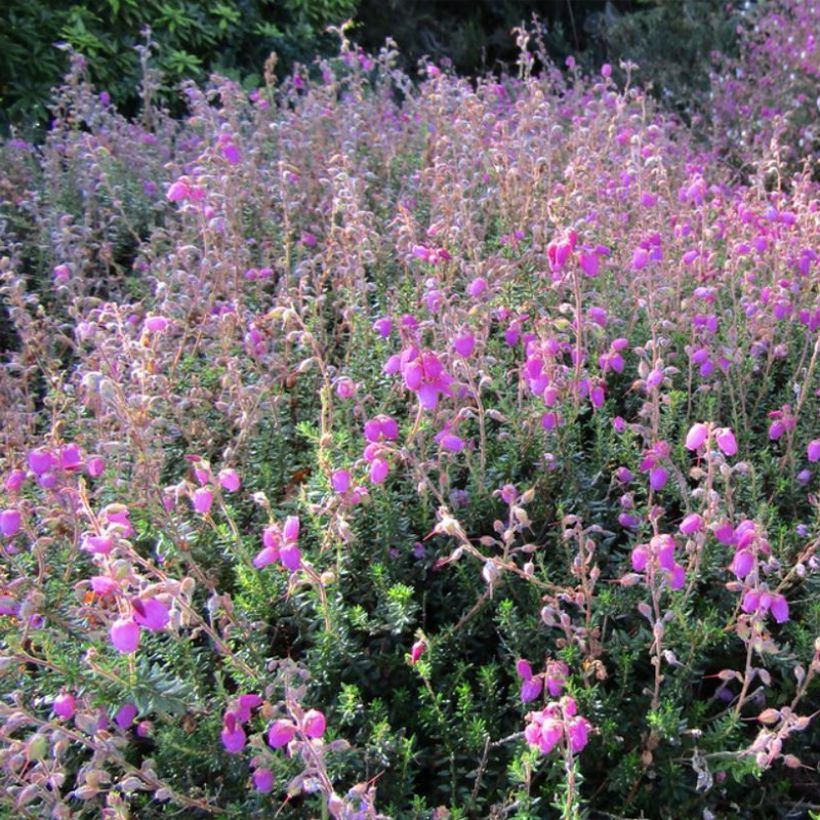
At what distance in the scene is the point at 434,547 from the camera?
2.05m

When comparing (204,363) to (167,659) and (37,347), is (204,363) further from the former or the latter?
(167,659)

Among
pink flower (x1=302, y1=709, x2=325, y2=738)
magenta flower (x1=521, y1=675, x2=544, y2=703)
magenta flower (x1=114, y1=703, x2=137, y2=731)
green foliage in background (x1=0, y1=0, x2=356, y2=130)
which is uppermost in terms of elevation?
green foliage in background (x1=0, y1=0, x2=356, y2=130)

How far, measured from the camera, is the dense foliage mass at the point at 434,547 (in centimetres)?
156

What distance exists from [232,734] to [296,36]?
7324 mm

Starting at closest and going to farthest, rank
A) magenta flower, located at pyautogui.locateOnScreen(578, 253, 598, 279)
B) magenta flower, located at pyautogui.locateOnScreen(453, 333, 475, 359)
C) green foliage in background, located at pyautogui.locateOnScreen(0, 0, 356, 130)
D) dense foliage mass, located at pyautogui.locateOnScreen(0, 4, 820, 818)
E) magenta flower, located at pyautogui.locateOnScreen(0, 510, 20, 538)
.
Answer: dense foliage mass, located at pyautogui.locateOnScreen(0, 4, 820, 818) → magenta flower, located at pyautogui.locateOnScreen(0, 510, 20, 538) → magenta flower, located at pyautogui.locateOnScreen(453, 333, 475, 359) → magenta flower, located at pyautogui.locateOnScreen(578, 253, 598, 279) → green foliage in background, located at pyautogui.locateOnScreen(0, 0, 356, 130)

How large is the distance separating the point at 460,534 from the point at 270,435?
3.26ft

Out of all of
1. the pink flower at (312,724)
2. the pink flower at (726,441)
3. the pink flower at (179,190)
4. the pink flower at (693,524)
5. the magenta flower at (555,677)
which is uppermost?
the pink flower at (179,190)

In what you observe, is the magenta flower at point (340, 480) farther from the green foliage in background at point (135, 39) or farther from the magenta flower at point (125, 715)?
the green foliage in background at point (135, 39)

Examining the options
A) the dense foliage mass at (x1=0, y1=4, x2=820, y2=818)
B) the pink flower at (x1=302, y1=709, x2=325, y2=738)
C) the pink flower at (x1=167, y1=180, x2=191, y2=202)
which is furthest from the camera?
the pink flower at (x1=167, y1=180, x2=191, y2=202)

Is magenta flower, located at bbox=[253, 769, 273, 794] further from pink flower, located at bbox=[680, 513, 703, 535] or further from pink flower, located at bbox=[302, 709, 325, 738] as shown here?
pink flower, located at bbox=[680, 513, 703, 535]

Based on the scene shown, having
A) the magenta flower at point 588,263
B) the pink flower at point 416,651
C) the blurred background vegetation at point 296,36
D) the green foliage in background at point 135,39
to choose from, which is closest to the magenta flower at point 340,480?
the pink flower at point 416,651

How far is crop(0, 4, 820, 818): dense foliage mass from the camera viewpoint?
61.5 inches

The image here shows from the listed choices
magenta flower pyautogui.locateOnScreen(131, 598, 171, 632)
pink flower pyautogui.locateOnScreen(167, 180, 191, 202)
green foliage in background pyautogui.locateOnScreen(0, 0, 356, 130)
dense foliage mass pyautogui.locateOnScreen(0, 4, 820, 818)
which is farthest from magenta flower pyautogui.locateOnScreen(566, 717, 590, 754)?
green foliage in background pyautogui.locateOnScreen(0, 0, 356, 130)

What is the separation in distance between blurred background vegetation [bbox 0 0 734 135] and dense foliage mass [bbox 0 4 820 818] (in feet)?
10.5
